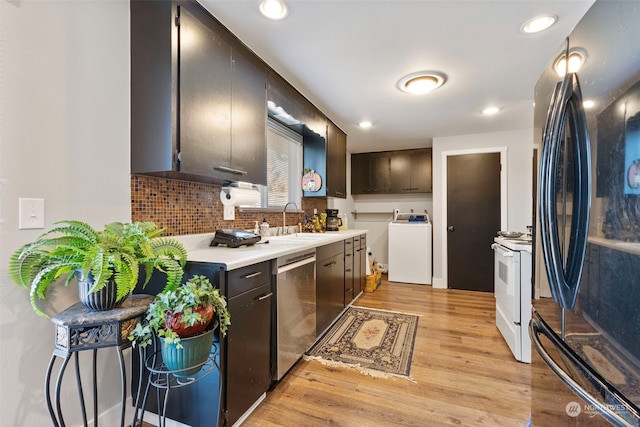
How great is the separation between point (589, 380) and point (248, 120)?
2029mm

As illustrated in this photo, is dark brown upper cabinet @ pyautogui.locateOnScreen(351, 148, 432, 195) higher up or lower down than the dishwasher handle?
higher up

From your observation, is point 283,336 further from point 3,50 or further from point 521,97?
point 521,97

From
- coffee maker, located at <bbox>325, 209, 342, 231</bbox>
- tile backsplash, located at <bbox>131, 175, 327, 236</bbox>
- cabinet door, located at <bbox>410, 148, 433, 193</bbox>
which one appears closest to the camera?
tile backsplash, located at <bbox>131, 175, 327, 236</bbox>

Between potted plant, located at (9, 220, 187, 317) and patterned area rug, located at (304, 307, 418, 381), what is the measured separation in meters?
1.54

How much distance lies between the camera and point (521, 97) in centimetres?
268

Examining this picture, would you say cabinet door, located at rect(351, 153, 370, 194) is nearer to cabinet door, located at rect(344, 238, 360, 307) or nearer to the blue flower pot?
cabinet door, located at rect(344, 238, 360, 307)

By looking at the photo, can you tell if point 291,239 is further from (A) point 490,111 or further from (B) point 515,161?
(B) point 515,161

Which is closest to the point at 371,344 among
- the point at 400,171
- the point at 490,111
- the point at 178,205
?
the point at 178,205

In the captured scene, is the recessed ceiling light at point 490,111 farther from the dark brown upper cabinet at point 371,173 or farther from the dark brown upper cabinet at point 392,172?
the dark brown upper cabinet at point 371,173

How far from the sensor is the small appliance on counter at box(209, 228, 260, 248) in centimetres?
187

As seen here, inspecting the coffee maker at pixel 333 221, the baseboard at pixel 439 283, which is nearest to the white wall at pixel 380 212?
the baseboard at pixel 439 283

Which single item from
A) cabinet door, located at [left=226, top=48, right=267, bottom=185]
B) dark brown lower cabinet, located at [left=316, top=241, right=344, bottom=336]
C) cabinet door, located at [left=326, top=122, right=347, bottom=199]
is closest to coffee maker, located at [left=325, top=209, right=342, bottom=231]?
cabinet door, located at [left=326, top=122, right=347, bottom=199]

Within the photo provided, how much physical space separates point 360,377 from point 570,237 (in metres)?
1.57

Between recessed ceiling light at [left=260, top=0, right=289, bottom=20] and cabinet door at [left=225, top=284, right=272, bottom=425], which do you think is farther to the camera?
recessed ceiling light at [left=260, top=0, right=289, bottom=20]
